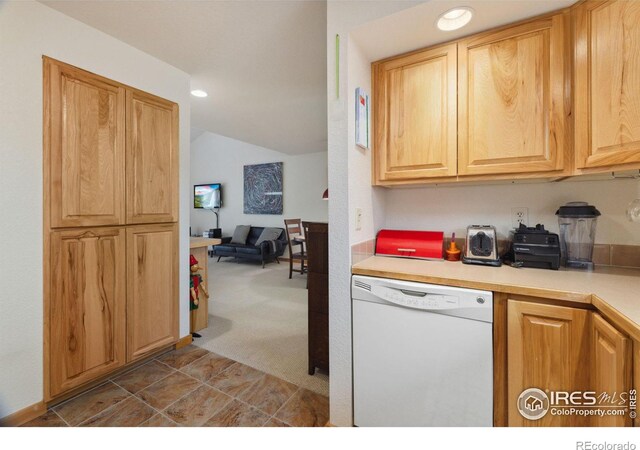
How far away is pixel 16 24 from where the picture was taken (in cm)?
152

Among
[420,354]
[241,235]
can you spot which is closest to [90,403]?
[420,354]

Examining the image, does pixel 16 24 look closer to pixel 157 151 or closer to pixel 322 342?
pixel 157 151

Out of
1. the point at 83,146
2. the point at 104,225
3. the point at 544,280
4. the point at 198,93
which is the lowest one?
the point at 544,280

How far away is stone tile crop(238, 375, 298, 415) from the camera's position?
5.68 ft

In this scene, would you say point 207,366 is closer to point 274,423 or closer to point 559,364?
point 274,423

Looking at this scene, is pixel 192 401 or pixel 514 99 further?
pixel 192 401

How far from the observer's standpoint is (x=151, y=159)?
7.06ft

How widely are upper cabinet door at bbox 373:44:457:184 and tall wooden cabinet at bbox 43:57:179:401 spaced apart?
1.71m

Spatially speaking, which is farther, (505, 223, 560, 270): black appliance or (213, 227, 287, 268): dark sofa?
(213, 227, 287, 268): dark sofa

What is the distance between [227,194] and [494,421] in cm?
719

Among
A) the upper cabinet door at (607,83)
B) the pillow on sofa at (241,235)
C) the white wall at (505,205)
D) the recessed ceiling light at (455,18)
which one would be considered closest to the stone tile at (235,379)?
the white wall at (505,205)

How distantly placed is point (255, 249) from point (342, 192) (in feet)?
15.3

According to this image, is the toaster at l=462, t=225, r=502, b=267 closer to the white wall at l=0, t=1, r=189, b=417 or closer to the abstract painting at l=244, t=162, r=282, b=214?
the white wall at l=0, t=1, r=189, b=417

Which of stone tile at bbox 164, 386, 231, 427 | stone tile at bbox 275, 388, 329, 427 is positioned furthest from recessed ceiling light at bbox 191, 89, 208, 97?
stone tile at bbox 275, 388, 329, 427
